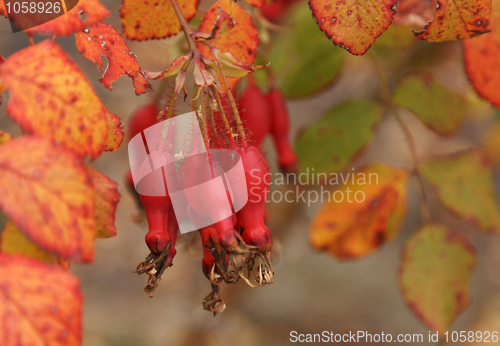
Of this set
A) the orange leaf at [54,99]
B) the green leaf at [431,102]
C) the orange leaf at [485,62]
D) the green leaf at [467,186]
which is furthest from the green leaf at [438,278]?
the orange leaf at [54,99]

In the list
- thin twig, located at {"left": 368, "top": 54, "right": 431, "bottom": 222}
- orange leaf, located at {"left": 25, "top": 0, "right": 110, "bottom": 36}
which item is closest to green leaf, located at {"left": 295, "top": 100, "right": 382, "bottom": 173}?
A: thin twig, located at {"left": 368, "top": 54, "right": 431, "bottom": 222}

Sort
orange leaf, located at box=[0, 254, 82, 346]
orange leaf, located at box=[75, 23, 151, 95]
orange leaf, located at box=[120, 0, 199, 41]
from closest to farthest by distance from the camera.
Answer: orange leaf, located at box=[0, 254, 82, 346], orange leaf, located at box=[75, 23, 151, 95], orange leaf, located at box=[120, 0, 199, 41]

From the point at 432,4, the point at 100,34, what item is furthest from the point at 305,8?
the point at 100,34

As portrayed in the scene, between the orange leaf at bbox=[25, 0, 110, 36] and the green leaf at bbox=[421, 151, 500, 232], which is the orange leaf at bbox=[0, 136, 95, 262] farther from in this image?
the green leaf at bbox=[421, 151, 500, 232]

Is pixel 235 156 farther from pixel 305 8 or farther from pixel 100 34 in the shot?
pixel 305 8

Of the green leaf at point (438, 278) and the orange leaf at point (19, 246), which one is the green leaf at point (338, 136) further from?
the orange leaf at point (19, 246)

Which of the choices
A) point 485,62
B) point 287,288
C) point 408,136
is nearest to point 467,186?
point 408,136
